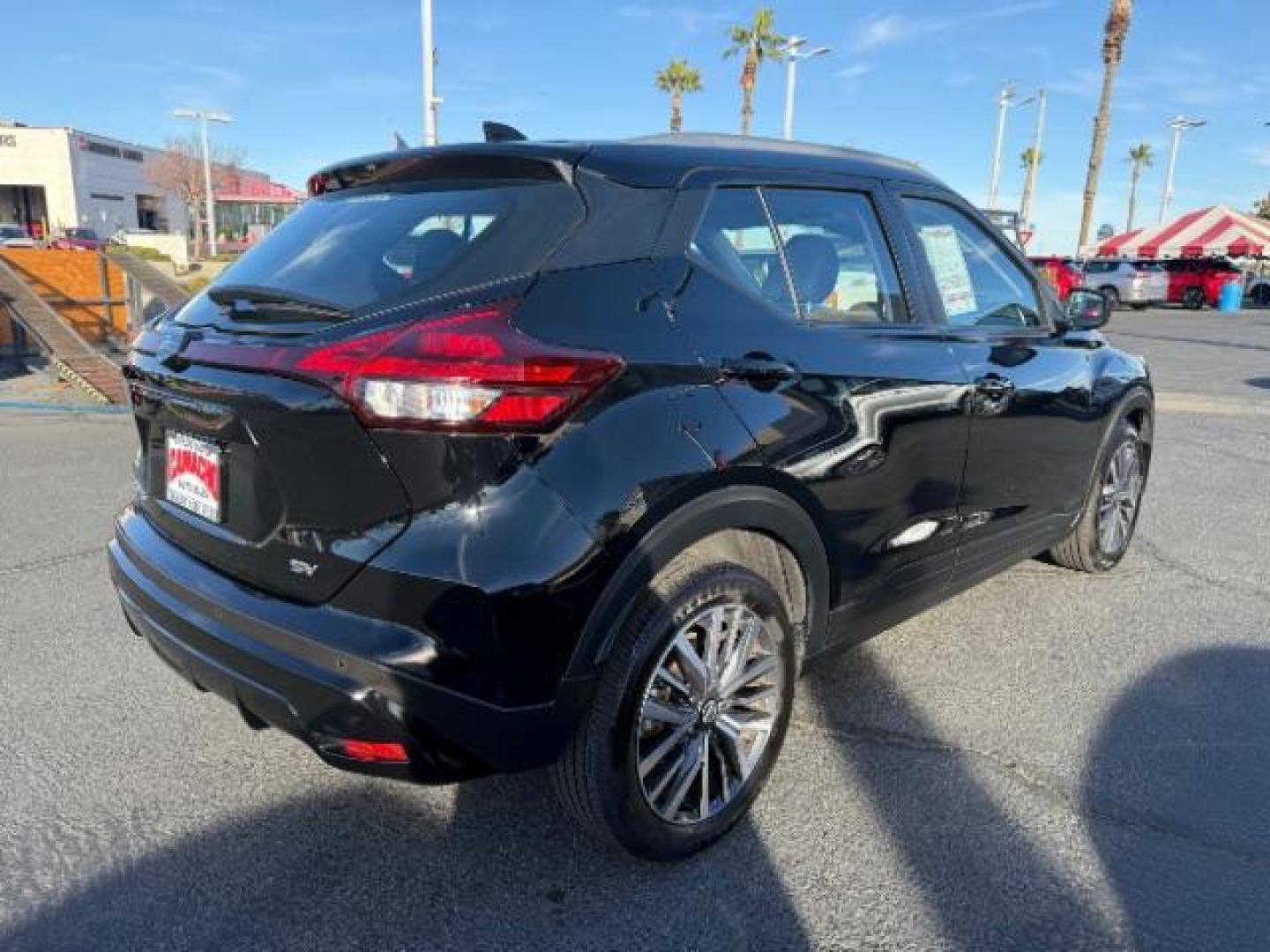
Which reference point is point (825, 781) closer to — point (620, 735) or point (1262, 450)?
point (620, 735)

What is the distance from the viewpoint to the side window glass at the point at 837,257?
278cm

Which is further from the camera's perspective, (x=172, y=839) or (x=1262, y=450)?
(x=1262, y=450)

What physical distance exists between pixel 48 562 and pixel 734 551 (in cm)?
380

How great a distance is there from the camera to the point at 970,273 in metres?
3.59

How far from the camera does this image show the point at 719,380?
7.68ft

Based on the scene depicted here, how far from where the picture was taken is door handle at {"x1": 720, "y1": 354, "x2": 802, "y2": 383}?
7.81 feet

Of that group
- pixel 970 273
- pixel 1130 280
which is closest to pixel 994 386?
pixel 970 273

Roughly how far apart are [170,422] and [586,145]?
51.1 inches

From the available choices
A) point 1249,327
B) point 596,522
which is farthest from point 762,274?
point 1249,327

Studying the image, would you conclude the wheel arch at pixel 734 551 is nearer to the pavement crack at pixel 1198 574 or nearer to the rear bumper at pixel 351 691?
the rear bumper at pixel 351 691

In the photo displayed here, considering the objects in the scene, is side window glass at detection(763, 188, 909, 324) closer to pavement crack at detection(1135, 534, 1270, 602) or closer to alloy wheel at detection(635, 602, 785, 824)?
alloy wheel at detection(635, 602, 785, 824)

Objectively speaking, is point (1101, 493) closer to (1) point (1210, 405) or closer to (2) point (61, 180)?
(1) point (1210, 405)

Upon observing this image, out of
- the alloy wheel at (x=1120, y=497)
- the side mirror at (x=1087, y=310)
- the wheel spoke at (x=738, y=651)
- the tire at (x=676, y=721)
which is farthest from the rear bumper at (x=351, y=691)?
the alloy wheel at (x=1120, y=497)

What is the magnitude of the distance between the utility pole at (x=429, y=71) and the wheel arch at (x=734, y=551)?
1716 centimetres
